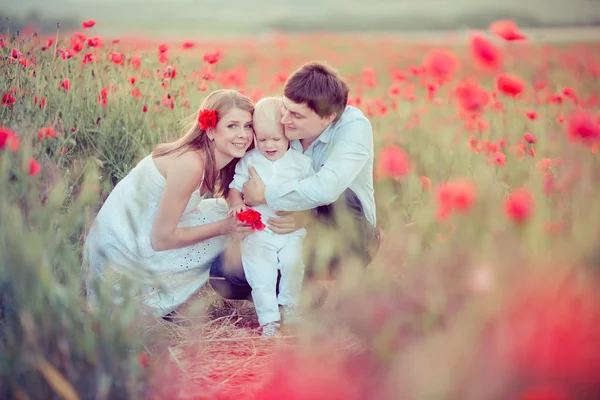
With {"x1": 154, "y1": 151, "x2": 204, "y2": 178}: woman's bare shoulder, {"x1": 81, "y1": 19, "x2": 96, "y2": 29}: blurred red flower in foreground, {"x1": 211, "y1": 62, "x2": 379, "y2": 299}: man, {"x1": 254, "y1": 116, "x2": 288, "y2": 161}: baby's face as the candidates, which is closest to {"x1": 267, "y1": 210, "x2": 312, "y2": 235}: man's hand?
{"x1": 211, "y1": 62, "x2": 379, "y2": 299}: man

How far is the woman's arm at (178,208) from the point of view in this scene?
109 inches

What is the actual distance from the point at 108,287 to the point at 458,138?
2785mm

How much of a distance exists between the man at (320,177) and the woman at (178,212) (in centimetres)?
14

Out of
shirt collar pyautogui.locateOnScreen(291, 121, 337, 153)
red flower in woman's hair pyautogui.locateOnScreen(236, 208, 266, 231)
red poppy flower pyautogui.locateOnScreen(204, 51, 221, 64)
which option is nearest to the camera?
red flower in woman's hair pyautogui.locateOnScreen(236, 208, 266, 231)

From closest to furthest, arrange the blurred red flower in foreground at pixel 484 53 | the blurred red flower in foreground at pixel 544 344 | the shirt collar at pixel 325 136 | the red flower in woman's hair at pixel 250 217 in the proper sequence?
the blurred red flower in foreground at pixel 544 344, the blurred red flower in foreground at pixel 484 53, the red flower in woman's hair at pixel 250 217, the shirt collar at pixel 325 136

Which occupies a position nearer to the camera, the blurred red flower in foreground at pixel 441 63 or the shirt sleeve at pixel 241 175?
the blurred red flower in foreground at pixel 441 63

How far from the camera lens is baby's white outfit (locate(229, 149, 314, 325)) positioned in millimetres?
2830

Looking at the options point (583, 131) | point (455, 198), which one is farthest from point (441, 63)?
point (455, 198)

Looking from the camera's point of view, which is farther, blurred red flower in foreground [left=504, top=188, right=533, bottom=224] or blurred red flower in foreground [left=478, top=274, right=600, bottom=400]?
blurred red flower in foreground [left=504, top=188, right=533, bottom=224]

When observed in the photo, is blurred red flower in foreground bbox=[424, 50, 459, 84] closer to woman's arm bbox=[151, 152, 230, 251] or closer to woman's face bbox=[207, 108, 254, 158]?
woman's face bbox=[207, 108, 254, 158]

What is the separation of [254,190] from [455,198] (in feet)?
4.39

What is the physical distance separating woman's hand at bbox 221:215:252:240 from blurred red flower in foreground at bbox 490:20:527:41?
4.08 feet

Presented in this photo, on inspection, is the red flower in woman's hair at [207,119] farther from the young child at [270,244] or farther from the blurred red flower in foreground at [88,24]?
the blurred red flower in foreground at [88,24]

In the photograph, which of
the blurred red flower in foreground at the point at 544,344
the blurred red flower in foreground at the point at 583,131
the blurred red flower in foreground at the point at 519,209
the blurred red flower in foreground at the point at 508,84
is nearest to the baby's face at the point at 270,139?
the blurred red flower in foreground at the point at 508,84
